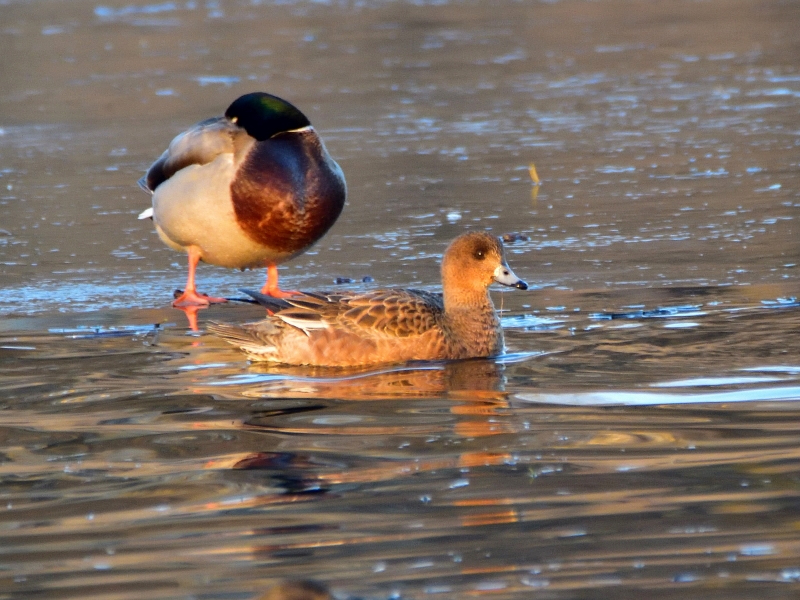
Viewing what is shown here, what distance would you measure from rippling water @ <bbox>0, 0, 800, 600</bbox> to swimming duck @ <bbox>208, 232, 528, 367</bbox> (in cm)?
11

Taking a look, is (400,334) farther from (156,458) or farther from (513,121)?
(513,121)

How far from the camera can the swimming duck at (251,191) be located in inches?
269

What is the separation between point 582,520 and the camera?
3412 mm

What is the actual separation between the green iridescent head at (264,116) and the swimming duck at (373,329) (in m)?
1.51

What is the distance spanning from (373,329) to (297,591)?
2602 mm

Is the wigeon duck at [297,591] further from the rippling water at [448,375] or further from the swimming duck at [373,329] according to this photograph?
the swimming duck at [373,329]

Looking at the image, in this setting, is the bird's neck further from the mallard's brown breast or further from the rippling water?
the mallard's brown breast

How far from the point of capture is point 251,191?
6.82m

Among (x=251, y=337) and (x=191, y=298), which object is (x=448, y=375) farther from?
(x=191, y=298)

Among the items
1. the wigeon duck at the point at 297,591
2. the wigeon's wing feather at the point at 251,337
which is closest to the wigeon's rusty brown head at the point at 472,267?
the wigeon's wing feather at the point at 251,337

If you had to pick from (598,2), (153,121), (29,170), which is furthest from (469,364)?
(598,2)

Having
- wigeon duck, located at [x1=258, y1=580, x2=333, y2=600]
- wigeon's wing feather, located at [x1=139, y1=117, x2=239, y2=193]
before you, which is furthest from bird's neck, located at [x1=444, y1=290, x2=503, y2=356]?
wigeon duck, located at [x1=258, y1=580, x2=333, y2=600]

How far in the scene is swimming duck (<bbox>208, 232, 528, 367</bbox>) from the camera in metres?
5.53

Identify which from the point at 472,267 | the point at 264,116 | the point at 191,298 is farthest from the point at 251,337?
the point at 264,116
